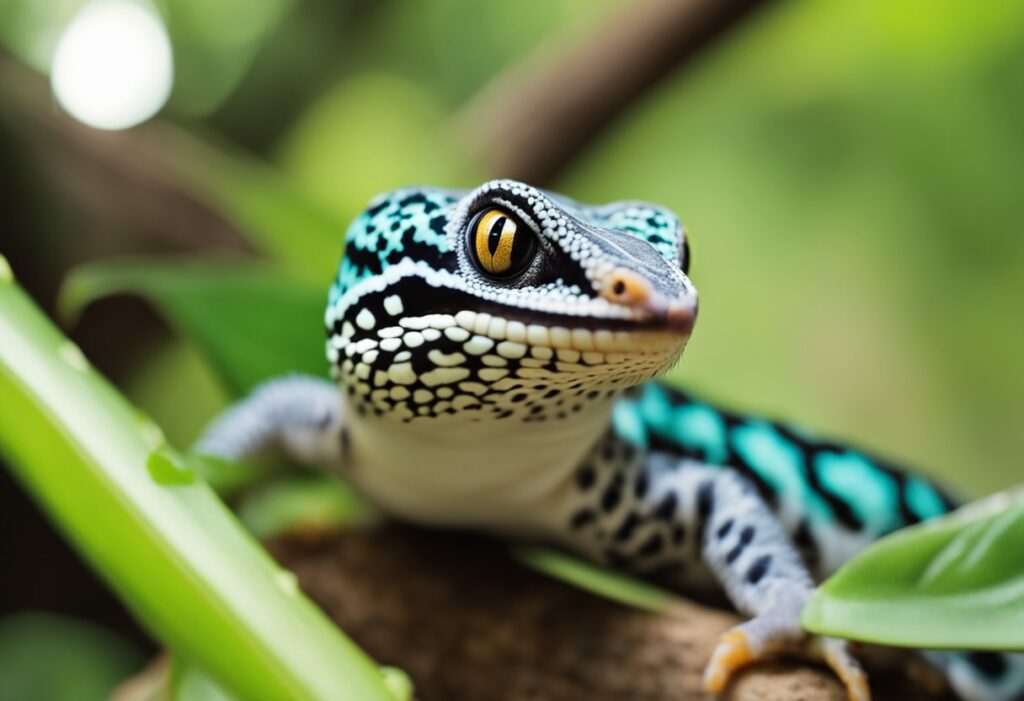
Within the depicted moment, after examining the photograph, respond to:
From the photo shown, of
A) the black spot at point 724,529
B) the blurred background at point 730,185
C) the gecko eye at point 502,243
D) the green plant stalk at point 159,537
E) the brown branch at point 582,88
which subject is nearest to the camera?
the green plant stalk at point 159,537

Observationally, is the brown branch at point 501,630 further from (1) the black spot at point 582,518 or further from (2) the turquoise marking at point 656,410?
(2) the turquoise marking at point 656,410

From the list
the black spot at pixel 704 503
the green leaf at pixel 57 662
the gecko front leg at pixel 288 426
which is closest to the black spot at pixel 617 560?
the black spot at pixel 704 503

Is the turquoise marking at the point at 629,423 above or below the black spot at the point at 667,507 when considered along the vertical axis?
above

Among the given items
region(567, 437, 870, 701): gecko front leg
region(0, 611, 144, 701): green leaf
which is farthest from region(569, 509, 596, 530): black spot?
region(0, 611, 144, 701): green leaf

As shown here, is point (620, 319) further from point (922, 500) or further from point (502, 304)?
point (922, 500)

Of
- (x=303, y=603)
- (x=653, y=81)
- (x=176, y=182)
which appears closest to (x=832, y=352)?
(x=653, y=81)

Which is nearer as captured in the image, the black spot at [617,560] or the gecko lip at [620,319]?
the gecko lip at [620,319]

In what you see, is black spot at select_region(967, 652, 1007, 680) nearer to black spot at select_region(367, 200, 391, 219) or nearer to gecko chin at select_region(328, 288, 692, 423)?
gecko chin at select_region(328, 288, 692, 423)

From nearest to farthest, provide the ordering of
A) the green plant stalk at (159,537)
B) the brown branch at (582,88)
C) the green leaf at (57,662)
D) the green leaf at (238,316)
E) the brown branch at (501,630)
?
the green plant stalk at (159,537)
the brown branch at (501,630)
the green leaf at (238,316)
the green leaf at (57,662)
the brown branch at (582,88)
